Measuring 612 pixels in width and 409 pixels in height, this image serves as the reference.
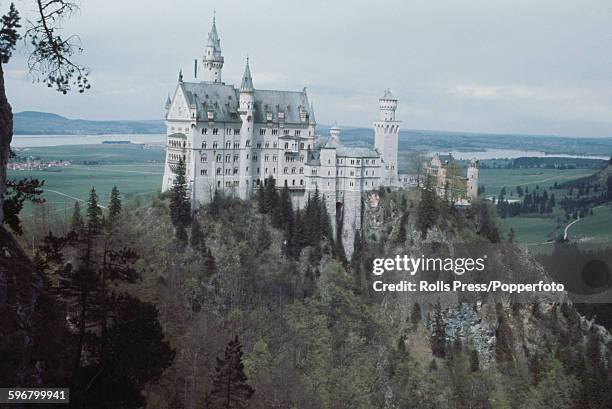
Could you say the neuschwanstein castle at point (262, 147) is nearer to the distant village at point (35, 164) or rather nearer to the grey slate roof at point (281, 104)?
the grey slate roof at point (281, 104)

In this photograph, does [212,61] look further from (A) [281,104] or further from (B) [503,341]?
(B) [503,341]

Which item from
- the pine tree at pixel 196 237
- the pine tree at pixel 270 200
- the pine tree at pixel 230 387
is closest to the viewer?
the pine tree at pixel 230 387

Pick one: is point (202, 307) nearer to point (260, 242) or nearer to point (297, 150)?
point (260, 242)

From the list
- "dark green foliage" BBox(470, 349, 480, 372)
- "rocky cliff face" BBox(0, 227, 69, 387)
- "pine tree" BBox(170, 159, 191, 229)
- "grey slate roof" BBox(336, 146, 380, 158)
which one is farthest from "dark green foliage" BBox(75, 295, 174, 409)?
"grey slate roof" BBox(336, 146, 380, 158)

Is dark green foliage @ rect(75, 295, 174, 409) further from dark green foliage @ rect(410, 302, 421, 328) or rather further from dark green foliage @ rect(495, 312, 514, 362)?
dark green foliage @ rect(495, 312, 514, 362)

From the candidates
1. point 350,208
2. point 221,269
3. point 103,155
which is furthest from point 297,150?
point 103,155

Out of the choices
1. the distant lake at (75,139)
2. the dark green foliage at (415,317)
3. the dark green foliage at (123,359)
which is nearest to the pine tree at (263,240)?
the dark green foliage at (415,317)
